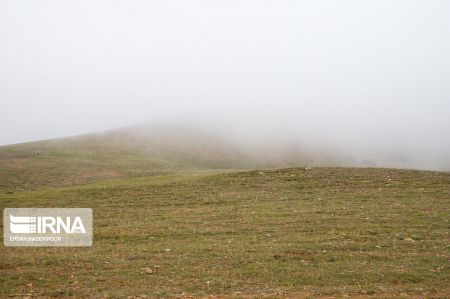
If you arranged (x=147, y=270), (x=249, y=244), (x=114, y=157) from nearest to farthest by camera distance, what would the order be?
(x=147, y=270) < (x=249, y=244) < (x=114, y=157)

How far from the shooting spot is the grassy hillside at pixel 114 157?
50.1 metres

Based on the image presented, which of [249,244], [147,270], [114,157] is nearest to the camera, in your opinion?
[147,270]

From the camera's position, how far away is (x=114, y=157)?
227 feet

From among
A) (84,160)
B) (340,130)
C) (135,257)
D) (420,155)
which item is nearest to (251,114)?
(340,130)

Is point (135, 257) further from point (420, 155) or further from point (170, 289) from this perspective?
point (420, 155)

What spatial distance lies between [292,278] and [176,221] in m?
12.1

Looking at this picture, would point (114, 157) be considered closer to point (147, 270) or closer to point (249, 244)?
point (249, 244)

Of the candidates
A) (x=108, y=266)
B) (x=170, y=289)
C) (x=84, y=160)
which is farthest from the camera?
(x=84, y=160)

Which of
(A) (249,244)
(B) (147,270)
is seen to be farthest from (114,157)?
(B) (147,270)

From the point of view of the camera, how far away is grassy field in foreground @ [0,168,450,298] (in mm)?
15727

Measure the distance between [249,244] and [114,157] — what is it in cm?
5185

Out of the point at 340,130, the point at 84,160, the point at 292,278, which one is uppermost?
the point at 340,130

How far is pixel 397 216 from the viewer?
27.2 metres

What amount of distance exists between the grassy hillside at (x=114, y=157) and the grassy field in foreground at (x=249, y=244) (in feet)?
40.9
